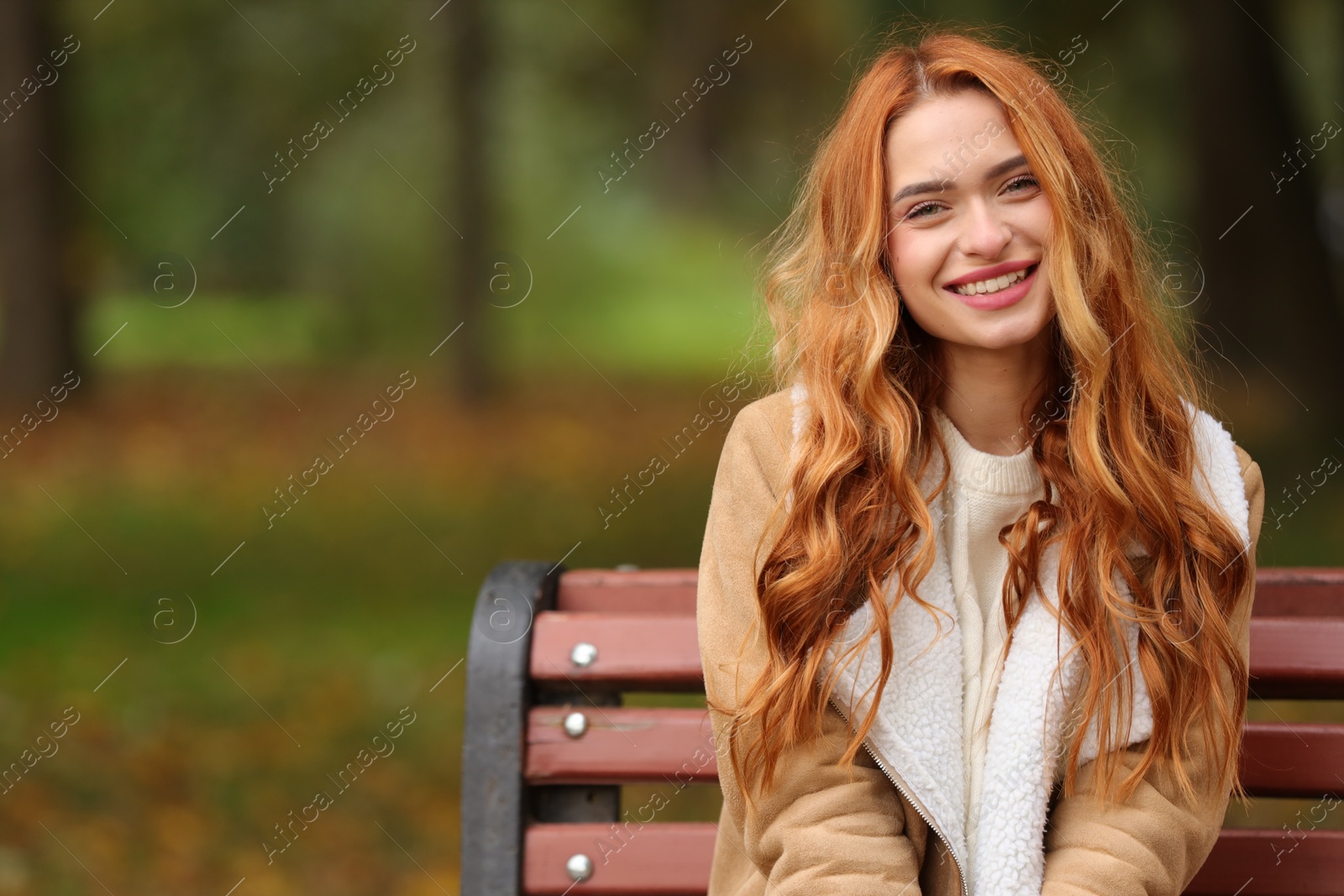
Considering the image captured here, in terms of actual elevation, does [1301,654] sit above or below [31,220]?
below

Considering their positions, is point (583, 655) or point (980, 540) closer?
point (980, 540)

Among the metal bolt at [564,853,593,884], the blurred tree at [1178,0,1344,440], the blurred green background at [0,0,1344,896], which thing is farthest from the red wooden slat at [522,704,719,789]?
the blurred tree at [1178,0,1344,440]

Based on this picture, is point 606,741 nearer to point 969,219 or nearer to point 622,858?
point 622,858

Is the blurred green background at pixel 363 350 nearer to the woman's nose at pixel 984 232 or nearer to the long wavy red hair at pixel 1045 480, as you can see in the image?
the long wavy red hair at pixel 1045 480

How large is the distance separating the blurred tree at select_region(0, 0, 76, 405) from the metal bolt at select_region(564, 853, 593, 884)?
348 inches

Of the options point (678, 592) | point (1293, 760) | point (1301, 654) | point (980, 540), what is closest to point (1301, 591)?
point (1301, 654)

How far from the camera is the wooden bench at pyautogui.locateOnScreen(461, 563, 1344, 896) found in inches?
87.4

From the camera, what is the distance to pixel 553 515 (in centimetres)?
859

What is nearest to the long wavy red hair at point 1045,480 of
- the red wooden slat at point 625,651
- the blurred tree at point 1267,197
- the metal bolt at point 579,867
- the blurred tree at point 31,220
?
the red wooden slat at point 625,651

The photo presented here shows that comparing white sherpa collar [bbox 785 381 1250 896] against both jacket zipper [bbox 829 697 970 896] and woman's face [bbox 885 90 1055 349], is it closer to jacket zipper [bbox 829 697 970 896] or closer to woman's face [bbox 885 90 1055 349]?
jacket zipper [bbox 829 697 970 896]

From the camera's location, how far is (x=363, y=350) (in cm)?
1545

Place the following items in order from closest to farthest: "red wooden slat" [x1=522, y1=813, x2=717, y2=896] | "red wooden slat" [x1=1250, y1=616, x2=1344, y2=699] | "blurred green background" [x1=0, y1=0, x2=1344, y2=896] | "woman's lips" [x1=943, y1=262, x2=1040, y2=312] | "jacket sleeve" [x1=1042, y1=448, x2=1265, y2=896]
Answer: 1. "jacket sleeve" [x1=1042, y1=448, x2=1265, y2=896]
2. "woman's lips" [x1=943, y1=262, x2=1040, y2=312]
3. "red wooden slat" [x1=1250, y1=616, x2=1344, y2=699]
4. "red wooden slat" [x1=522, y1=813, x2=717, y2=896]
5. "blurred green background" [x1=0, y1=0, x2=1344, y2=896]

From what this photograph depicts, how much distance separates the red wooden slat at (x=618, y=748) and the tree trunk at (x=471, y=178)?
9815 millimetres

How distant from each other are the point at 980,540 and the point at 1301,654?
1.74ft
